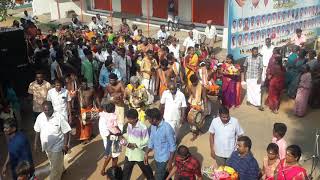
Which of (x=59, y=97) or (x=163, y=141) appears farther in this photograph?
(x=59, y=97)

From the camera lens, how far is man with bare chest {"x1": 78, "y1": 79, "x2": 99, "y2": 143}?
348 inches

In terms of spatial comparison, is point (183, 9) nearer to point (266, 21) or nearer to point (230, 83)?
point (266, 21)

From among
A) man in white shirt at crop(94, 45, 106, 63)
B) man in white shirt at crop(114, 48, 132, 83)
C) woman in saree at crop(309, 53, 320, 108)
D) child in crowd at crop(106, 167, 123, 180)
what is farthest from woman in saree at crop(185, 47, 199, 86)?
child in crowd at crop(106, 167, 123, 180)

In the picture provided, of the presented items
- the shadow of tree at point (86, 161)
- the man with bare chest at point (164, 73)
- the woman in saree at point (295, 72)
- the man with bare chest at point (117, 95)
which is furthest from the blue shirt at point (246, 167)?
the woman in saree at point (295, 72)

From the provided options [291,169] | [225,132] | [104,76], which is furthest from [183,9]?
[291,169]

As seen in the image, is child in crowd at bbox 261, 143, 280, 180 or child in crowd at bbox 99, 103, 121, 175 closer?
child in crowd at bbox 261, 143, 280, 180

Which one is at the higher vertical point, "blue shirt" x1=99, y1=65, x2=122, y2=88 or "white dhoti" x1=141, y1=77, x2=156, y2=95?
"blue shirt" x1=99, y1=65, x2=122, y2=88

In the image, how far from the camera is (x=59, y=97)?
828 centimetres

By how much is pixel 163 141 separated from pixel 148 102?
3.40m

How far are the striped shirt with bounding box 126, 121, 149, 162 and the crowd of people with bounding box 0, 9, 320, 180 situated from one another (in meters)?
0.02

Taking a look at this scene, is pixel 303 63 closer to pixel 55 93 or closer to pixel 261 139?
pixel 261 139

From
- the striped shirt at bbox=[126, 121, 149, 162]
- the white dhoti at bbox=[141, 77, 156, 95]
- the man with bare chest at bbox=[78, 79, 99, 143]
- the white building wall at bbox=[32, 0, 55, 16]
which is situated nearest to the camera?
the striped shirt at bbox=[126, 121, 149, 162]

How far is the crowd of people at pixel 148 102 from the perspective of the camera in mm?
6137

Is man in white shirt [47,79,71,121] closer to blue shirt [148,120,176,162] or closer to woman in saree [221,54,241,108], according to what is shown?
blue shirt [148,120,176,162]
